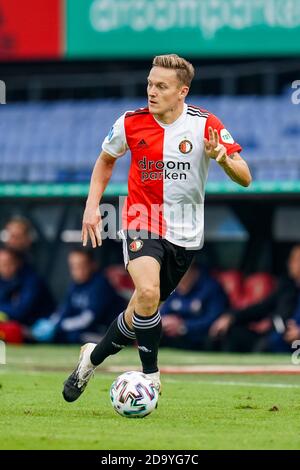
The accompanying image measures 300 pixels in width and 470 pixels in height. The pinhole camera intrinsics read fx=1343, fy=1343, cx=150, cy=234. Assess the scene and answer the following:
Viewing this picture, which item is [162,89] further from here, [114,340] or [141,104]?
[141,104]

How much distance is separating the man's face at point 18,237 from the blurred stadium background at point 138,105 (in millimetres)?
769

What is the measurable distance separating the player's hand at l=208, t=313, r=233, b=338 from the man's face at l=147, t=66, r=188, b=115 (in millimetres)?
7460

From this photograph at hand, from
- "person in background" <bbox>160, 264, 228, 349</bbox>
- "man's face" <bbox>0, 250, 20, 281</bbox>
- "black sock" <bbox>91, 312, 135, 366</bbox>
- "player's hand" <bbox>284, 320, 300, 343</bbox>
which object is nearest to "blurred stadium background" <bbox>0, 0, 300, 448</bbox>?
"man's face" <bbox>0, 250, 20, 281</bbox>

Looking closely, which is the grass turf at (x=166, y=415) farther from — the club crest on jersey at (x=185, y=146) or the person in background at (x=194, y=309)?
the person in background at (x=194, y=309)

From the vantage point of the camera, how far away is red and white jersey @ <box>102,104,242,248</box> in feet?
28.0

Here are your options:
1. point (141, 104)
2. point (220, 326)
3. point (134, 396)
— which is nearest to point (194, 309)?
point (220, 326)

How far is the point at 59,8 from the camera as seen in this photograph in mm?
20156

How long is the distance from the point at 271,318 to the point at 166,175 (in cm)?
725

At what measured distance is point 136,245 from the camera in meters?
8.35

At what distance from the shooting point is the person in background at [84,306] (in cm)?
1655

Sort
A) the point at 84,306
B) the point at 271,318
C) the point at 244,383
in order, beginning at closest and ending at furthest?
the point at 244,383 < the point at 271,318 < the point at 84,306

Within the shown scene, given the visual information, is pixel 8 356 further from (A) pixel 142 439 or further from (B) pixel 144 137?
(A) pixel 142 439

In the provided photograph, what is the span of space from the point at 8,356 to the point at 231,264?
4.53 m

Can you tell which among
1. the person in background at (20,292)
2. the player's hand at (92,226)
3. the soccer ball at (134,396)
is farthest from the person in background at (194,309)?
the soccer ball at (134,396)
